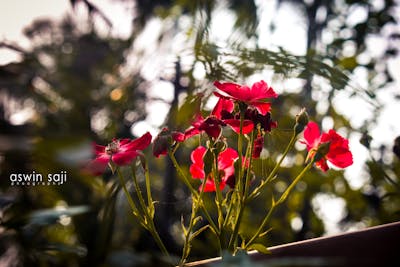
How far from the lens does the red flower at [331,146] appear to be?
0.45 meters

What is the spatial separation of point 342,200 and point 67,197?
1.25m

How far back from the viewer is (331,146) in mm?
449

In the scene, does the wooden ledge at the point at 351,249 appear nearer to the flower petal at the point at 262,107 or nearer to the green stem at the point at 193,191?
the green stem at the point at 193,191

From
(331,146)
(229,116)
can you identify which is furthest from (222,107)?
(331,146)

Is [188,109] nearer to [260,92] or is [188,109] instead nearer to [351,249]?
[260,92]

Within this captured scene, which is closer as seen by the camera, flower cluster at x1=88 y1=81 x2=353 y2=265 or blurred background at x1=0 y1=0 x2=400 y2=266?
blurred background at x1=0 y1=0 x2=400 y2=266

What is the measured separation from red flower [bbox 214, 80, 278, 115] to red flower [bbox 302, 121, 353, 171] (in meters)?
0.08

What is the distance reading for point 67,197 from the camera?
40 cm

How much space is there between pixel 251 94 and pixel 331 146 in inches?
4.2

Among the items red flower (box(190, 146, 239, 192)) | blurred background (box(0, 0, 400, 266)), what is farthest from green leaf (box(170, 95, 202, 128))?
red flower (box(190, 146, 239, 192))

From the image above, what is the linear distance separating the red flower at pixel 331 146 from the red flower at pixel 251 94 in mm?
75

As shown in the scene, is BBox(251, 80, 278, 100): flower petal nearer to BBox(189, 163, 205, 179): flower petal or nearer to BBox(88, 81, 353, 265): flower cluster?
BBox(88, 81, 353, 265): flower cluster

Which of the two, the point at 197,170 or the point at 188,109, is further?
the point at 197,170

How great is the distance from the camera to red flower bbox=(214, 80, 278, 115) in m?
0.41
